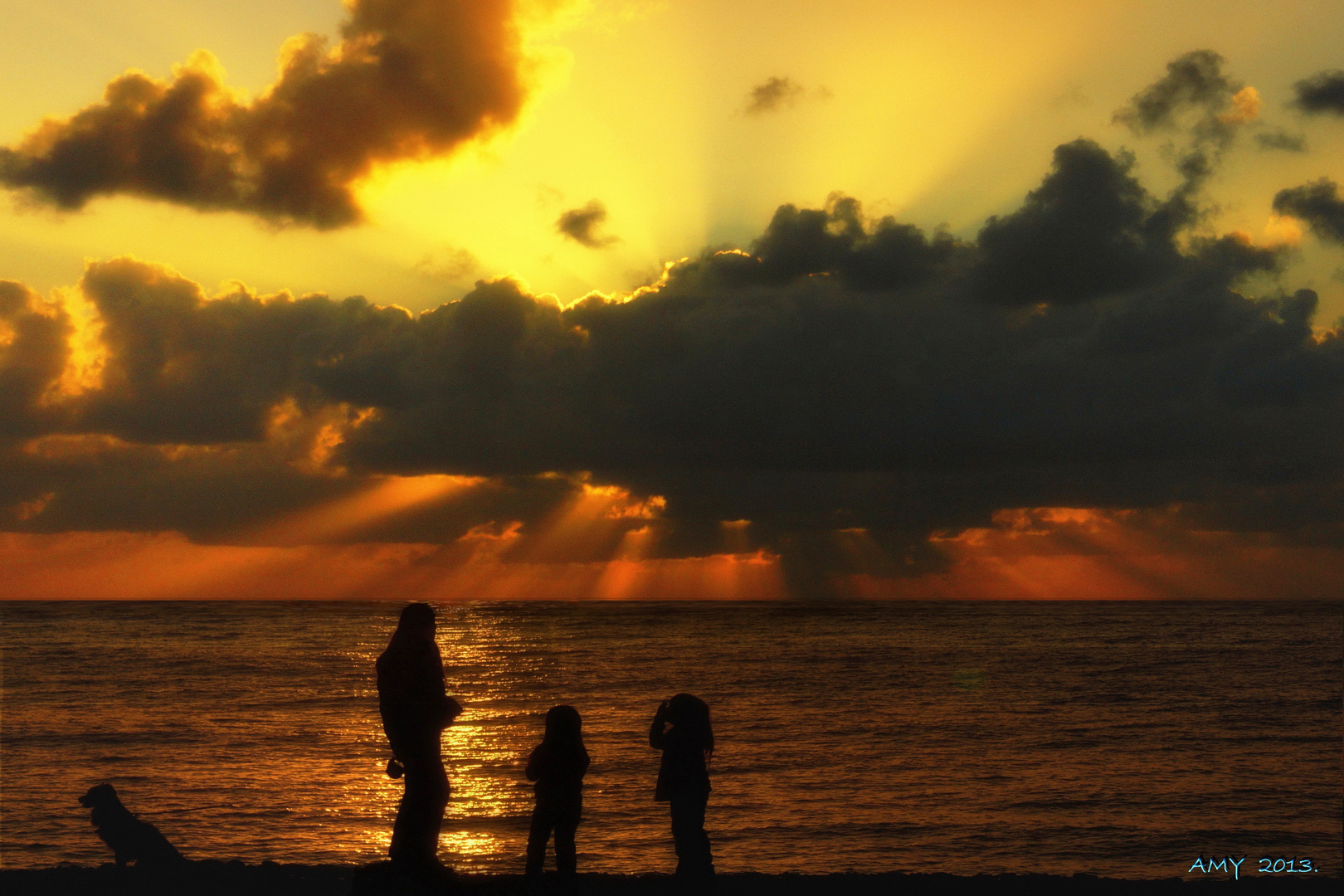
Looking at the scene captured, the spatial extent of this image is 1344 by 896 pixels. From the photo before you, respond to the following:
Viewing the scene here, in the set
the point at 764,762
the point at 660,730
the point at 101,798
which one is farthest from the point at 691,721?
the point at 764,762

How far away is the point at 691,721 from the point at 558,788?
148 centimetres

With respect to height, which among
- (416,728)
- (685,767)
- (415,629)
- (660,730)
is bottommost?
(685,767)

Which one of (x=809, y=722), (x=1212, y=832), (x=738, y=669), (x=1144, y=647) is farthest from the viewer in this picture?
(x=1144, y=647)

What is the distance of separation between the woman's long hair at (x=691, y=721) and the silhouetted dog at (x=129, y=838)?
5.98 m

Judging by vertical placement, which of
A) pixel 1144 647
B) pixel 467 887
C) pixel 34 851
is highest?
pixel 467 887

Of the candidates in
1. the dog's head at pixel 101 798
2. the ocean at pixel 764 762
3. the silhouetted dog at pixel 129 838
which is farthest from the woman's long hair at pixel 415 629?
the ocean at pixel 764 762

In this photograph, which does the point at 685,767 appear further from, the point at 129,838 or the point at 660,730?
the point at 129,838

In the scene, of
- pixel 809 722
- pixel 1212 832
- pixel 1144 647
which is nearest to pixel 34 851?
pixel 1212 832

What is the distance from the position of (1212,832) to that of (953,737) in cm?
1190

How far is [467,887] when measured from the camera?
7.90 meters

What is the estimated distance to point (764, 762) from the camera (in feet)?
84.1

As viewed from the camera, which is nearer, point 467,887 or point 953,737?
point 467,887

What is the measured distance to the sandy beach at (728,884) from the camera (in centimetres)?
902

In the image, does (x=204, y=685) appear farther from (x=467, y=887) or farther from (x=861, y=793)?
(x=467, y=887)
